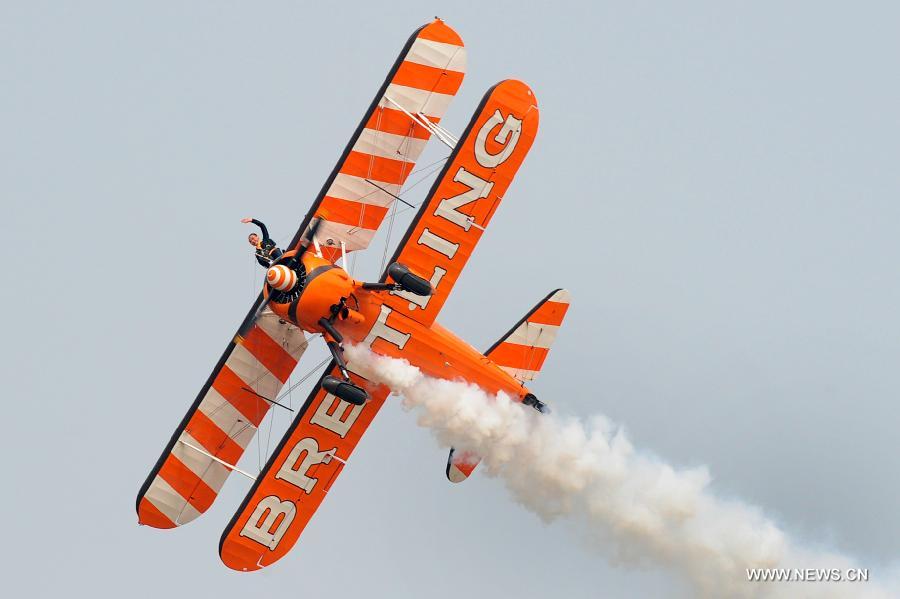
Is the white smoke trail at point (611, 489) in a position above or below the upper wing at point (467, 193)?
below

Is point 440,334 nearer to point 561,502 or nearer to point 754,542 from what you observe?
point 561,502

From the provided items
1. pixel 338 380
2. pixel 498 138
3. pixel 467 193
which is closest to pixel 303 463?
pixel 338 380

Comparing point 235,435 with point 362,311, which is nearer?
point 362,311

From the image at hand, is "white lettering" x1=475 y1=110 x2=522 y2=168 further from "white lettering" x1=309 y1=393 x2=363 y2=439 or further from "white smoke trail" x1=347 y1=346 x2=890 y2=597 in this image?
"white lettering" x1=309 y1=393 x2=363 y2=439

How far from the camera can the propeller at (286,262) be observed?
35.4 meters

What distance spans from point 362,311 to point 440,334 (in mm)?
1667

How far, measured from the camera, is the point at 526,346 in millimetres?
38375

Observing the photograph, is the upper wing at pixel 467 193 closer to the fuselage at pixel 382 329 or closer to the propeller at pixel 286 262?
the fuselage at pixel 382 329

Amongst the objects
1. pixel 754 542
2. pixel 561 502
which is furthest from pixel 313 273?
pixel 754 542

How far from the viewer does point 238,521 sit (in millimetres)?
36938

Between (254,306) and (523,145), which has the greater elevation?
(523,145)

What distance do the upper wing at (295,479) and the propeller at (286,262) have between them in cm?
180

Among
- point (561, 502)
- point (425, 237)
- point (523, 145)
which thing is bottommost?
point (561, 502)

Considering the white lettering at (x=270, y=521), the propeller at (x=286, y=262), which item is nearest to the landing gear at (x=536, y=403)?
the white lettering at (x=270, y=521)
